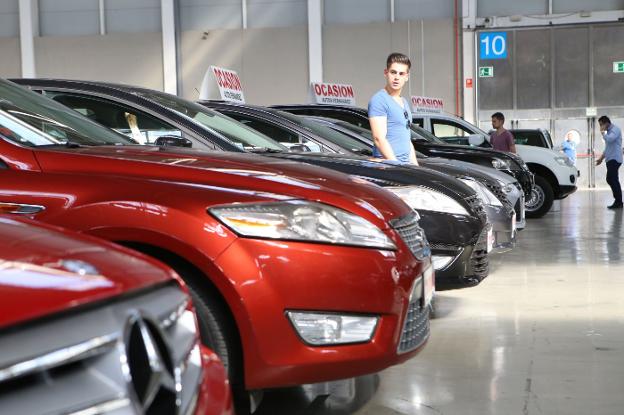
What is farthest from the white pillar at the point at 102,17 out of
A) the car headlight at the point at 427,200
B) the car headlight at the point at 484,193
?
the car headlight at the point at 427,200

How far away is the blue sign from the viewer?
2508cm

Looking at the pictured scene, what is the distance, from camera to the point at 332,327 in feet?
10.3

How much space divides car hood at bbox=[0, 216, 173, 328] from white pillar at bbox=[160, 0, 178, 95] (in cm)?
2430

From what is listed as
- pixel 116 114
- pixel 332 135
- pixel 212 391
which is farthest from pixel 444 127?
pixel 212 391

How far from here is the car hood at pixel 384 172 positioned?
17.9 ft

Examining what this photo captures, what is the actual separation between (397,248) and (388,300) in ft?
0.72

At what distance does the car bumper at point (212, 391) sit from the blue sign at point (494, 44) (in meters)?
23.9

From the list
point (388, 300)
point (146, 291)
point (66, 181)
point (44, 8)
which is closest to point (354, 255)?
point (388, 300)

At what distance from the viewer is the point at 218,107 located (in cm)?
748

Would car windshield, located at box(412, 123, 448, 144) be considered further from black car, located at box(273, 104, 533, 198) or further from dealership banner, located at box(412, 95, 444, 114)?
dealership banner, located at box(412, 95, 444, 114)

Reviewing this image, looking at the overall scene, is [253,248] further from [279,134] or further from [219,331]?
[279,134]

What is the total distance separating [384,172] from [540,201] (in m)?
10.1

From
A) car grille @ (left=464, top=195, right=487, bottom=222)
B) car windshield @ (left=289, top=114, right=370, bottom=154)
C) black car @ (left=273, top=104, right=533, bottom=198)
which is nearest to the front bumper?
black car @ (left=273, top=104, right=533, bottom=198)

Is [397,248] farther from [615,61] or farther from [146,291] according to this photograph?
[615,61]
